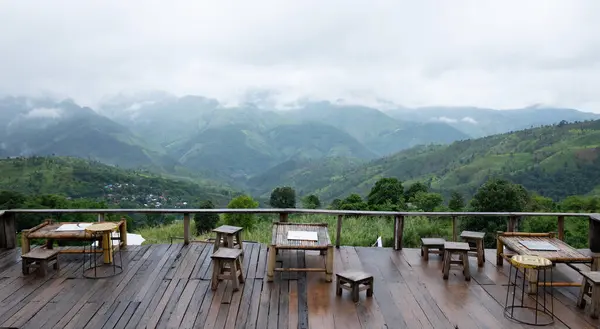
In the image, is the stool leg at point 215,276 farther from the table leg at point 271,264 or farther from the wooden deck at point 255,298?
the table leg at point 271,264

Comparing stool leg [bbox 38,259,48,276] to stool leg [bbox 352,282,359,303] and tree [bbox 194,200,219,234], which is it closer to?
stool leg [bbox 352,282,359,303]

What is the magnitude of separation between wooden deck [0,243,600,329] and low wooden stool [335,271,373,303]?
0.36 feet

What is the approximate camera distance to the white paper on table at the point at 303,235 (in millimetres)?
5648

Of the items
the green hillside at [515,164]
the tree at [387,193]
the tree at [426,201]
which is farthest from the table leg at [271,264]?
the green hillside at [515,164]

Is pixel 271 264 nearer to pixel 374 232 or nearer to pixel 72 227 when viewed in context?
pixel 72 227

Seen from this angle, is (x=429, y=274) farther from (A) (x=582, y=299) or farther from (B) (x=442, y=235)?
(B) (x=442, y=235)

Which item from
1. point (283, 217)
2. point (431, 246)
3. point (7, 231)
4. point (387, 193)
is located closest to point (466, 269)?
point (431, 246)

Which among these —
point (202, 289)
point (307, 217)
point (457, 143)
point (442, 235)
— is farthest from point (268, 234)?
point (457, 143)

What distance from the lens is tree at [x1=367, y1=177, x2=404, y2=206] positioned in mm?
21406

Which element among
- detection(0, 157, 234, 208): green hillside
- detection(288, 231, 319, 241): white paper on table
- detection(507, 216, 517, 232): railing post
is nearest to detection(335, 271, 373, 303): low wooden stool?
detection(288, 231, 319, 241): white paper on table

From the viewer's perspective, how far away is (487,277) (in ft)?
18.7

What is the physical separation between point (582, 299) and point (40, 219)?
18.1m

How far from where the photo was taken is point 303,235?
5.78 m

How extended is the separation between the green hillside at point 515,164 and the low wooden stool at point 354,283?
56206 millimetres
